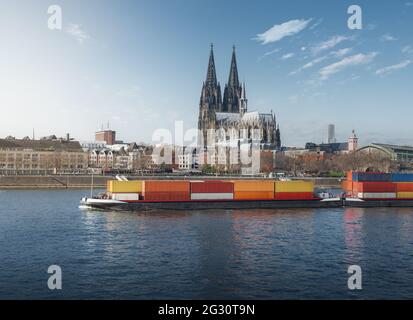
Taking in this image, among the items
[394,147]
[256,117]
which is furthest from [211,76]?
[394,147]

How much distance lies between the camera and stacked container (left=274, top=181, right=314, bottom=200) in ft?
179

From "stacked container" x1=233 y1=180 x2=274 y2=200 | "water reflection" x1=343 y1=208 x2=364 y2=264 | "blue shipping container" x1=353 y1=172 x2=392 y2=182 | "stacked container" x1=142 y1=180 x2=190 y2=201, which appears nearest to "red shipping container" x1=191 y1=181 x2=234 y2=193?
"stacked container" x1=233 y1=180 x2=274 y2=200

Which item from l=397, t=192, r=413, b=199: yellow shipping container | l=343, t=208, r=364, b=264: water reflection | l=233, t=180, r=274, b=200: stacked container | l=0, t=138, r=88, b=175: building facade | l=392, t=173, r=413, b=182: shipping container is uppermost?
l=0, t=138, r=88, b=175: building facade

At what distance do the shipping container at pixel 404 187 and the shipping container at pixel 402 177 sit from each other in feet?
1.85

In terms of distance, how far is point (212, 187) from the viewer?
52781 mm

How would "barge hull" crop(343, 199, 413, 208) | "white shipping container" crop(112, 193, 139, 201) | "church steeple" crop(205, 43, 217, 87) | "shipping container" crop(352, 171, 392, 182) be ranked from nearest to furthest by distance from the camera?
"white shipping container" crop(112, 193, 139, 201) → "barge hull" crop(343, 199, 413, 208) → "shipping container" crop(352, 171, 392, 182) → "church steeple" crop(205, 43, 217, 87)

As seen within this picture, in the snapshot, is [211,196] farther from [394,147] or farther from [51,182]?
[394,147]

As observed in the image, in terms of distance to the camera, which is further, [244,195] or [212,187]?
[244,195]

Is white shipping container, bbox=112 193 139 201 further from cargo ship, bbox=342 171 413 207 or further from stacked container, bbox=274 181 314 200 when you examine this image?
cargo ship, bbox=342 171 413 207

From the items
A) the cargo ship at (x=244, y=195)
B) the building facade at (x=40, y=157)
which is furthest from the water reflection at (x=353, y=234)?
the building facade at (x=40, y=157)

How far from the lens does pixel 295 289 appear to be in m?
19.5

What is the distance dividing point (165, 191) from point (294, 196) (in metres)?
16.0
